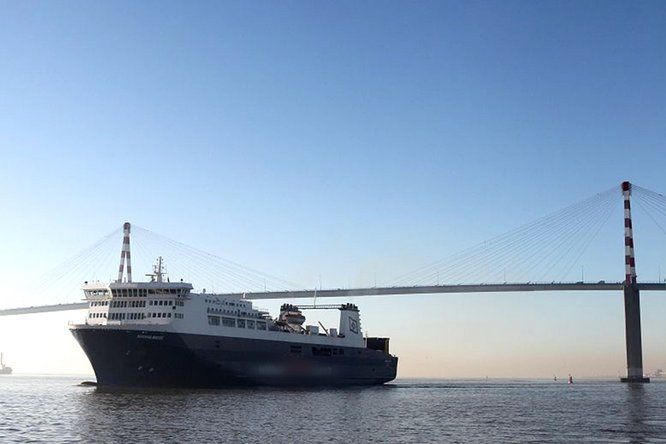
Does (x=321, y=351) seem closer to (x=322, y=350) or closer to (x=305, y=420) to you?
(x=322, y=350)

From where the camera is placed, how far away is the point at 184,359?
5394 centimetres

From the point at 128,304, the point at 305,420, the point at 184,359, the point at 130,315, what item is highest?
the point at 128,304

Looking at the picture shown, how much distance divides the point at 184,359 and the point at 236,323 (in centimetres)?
671

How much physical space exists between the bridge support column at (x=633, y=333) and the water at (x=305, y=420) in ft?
142

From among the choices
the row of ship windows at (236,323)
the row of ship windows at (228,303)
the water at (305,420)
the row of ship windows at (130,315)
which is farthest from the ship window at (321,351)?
the row of ship windows at (130,315)

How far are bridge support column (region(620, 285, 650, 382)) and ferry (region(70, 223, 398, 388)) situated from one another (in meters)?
44.6

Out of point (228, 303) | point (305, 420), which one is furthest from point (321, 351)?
point (305, 420)

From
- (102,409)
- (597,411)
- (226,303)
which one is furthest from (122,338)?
(597,411)

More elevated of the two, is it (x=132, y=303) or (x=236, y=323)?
(x=132, y=303)

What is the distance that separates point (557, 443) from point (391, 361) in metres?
54.8

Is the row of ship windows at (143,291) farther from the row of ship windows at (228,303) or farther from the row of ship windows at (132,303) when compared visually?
the row of ship windows at (228,303)

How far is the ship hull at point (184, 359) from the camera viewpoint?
52.9m

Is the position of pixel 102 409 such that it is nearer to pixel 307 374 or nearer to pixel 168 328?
pixel 168 328

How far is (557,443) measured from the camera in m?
28.1
